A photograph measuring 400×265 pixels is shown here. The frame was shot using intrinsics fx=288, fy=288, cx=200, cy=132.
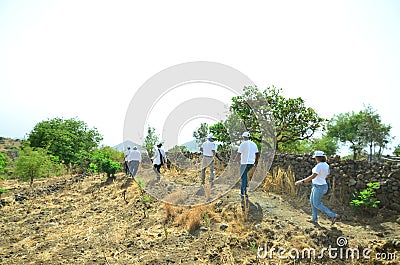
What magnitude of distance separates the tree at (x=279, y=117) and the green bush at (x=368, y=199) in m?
7.95

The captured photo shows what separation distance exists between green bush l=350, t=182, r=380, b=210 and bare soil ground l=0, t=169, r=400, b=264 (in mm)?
234

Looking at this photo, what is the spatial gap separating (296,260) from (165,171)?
8.15 m

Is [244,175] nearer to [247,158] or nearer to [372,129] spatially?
[247,158]

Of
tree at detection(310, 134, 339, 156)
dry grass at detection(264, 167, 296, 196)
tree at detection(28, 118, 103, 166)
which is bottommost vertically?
dry grass at detection(264, 167, 296, 196)

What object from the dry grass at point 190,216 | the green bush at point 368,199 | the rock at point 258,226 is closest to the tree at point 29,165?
the dry grass at point 190,216

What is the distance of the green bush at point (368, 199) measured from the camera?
6.16m

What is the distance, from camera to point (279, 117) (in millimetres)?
14758

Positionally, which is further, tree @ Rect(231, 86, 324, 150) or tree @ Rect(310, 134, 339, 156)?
tree @ Rect(310, 134, 339, 156)

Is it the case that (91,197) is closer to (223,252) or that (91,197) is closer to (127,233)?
(127,233)

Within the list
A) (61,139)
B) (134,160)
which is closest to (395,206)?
(134,160)

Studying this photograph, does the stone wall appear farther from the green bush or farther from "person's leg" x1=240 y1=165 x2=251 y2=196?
"person's leg" x1=240 y1=165 x2=251 y2=196

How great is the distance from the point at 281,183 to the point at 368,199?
7.83 feet

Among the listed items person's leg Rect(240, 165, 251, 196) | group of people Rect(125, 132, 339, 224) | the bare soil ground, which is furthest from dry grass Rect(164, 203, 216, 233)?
group of people Rect(125, 132, 339, 224)

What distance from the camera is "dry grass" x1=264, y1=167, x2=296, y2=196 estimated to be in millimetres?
8000
